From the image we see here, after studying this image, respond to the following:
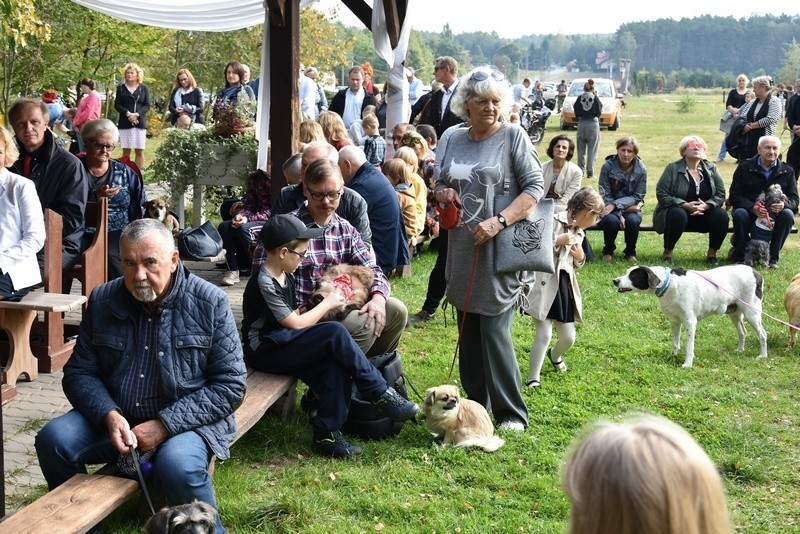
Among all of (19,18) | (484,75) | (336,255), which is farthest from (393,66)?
(484,75)

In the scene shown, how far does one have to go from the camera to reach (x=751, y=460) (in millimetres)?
5480

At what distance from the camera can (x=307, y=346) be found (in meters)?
5.25

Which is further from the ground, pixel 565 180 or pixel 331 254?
pixel 565 180

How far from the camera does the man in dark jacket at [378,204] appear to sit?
7469 millimetres

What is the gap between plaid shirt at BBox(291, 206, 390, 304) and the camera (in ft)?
18.7

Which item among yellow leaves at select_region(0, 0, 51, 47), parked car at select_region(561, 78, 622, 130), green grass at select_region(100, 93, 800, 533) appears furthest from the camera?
parked car at select_region(561, 78, 622, 130)

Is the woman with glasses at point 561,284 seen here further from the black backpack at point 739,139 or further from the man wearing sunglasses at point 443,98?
the black backpack at point 739,139

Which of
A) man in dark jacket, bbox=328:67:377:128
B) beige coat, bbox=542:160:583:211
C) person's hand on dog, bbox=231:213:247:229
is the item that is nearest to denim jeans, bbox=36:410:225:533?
person's hand on dog, bbox=231:213:247:229

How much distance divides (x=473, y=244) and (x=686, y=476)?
3899mm

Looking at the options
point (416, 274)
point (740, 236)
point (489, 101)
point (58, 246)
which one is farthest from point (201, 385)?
point (740, 236)

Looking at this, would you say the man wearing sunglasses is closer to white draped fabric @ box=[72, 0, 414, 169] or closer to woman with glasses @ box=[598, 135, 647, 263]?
white draped fabric @ box=[72, 0, 414, 169]

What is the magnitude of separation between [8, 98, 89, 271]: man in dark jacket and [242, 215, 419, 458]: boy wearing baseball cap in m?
2.26

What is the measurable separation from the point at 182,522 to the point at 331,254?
2.50m

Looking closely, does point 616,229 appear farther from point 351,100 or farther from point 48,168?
point 48,168
